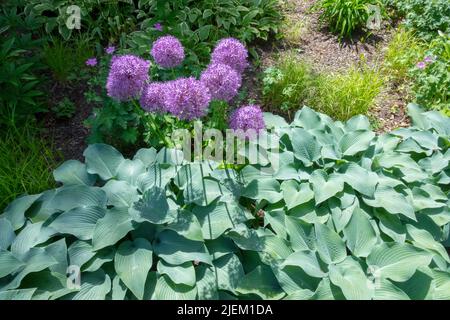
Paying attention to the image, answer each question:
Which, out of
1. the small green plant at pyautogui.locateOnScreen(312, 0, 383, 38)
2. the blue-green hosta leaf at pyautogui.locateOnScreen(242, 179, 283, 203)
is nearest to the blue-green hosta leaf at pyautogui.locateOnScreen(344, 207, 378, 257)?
the blue-green hosta leaf at pyautogui.locateOnScreen(242, 179, 283, 203)

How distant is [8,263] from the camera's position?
83.1 inches

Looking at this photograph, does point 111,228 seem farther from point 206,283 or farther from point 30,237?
point 206,283

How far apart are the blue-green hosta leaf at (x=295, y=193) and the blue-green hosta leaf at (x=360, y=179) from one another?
0.79 feet

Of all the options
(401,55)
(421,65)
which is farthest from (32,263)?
(401,55)

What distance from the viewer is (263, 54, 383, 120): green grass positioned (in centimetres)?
346

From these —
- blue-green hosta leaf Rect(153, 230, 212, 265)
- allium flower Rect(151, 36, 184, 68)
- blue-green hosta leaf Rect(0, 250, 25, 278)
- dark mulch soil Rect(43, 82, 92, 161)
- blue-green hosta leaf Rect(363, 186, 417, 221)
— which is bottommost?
dark mulch soil Rect(43, 82, 92, 161)

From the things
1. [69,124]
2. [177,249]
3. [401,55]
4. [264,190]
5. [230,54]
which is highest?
[230,54]

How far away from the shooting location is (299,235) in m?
2.35

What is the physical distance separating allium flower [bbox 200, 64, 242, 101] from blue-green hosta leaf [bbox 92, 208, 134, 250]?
0.82m

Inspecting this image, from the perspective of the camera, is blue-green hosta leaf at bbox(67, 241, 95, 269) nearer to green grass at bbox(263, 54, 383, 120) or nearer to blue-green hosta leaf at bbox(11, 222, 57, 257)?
blue-green hosta leaf at bbox(11, 222, 57, 257)

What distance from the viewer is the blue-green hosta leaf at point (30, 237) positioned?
2232mm

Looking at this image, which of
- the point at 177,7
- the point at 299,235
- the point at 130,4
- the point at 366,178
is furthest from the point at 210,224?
the point at 130,4

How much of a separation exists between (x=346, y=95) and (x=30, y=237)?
2.57 metres

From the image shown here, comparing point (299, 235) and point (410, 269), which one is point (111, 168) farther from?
point (410, 269)
